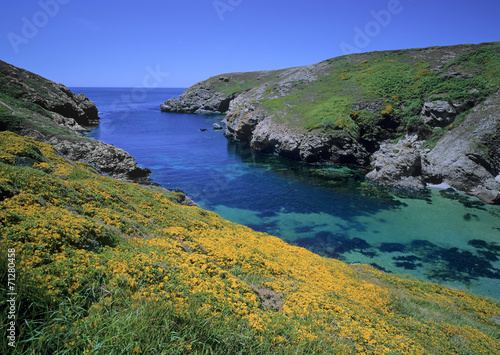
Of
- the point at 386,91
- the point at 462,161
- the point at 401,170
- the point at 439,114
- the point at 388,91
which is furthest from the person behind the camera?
the point at 386,91

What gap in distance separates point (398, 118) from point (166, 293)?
7565 cm

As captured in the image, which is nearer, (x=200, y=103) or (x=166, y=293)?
(x=166, y=293)

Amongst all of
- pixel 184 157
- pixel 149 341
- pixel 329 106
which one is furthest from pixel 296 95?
pixel 149 341

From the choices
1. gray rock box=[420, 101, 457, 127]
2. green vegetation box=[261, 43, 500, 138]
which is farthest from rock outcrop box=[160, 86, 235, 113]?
gray rock box=[420, 101, 457, 127]

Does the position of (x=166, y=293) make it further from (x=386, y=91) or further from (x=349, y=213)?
(x=386, y=91)

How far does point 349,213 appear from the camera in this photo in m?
37.9

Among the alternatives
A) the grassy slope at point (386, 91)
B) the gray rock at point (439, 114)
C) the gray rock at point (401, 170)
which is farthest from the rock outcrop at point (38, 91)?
the gray rock at point (439, 114)

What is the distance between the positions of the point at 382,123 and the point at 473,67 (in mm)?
28105

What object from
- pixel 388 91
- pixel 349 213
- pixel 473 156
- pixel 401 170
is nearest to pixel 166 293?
pixel 349 213

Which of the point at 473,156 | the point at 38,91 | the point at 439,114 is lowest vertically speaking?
the point at 473,156

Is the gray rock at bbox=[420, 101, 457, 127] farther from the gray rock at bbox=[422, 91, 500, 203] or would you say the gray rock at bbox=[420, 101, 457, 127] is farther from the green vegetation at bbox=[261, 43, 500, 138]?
the gray rock at bbox=[422, 91, 500, 203]

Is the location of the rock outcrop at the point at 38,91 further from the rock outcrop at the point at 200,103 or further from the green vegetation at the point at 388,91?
the rock outcrop at the point at 200,103

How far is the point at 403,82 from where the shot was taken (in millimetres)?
75562

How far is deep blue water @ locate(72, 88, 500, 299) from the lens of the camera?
27.3m
